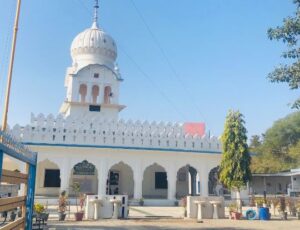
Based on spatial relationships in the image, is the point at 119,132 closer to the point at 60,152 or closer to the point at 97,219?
the point at 60,152

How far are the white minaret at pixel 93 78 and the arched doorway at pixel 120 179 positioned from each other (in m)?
5.15

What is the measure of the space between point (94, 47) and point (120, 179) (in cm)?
1306

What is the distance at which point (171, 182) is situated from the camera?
25.2m

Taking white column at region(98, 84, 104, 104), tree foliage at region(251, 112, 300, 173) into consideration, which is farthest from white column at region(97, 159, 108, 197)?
tree foliage at region(251, 112, 300, 173)

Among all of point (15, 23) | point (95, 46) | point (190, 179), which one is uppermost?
point (95, 46)

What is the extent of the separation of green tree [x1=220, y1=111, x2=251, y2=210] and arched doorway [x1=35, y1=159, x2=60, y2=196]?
13.0 meters

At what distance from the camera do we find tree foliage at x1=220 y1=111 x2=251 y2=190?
62.5 ft

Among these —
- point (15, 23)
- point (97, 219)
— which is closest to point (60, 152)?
point (97, 219)

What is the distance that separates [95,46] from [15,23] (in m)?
16.6

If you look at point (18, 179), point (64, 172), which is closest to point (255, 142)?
point (64, 172)

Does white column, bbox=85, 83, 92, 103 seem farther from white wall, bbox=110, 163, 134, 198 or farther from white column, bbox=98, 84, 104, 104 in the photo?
white wall, bbox=110, 163, 134, 198

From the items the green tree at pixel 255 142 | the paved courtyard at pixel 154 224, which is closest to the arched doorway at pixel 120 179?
the paved courtyard at pixel 154 224

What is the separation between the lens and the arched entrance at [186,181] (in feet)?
94.2

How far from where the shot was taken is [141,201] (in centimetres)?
2370
